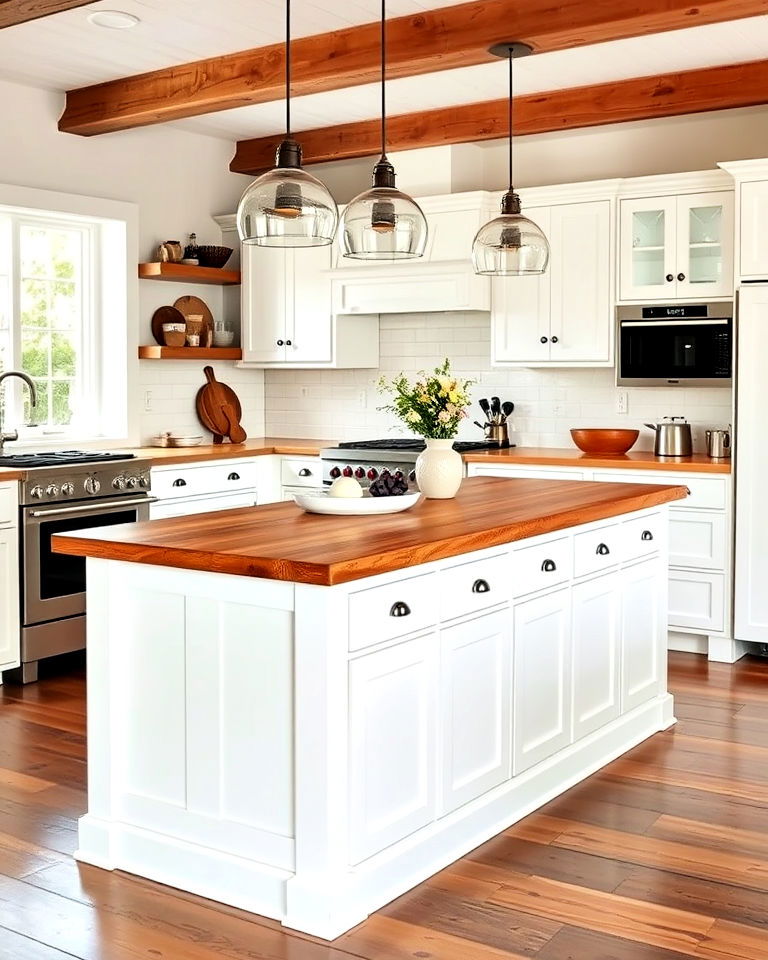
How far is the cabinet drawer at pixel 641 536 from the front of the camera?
443 centimetres

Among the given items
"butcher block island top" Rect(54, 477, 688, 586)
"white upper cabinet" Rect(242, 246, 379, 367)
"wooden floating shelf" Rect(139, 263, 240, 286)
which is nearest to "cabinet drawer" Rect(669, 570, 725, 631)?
"butcher block island top" Rect(54, 477, 688, 586)

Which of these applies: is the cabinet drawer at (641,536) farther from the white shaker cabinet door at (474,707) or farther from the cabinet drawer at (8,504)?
the cabinet drawer at (8,504)

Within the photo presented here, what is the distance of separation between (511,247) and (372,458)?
2556 mm

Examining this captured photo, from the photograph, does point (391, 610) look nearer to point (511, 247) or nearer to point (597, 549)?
point (597, 549)

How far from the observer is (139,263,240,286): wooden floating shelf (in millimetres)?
6809

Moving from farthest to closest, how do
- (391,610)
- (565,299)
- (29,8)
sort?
1. (565,299)
2. (29,8)
3. (391,610)

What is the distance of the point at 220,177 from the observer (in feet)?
24.3

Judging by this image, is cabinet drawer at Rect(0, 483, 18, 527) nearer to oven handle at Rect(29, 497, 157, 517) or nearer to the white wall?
oven handle at Rect(29, 497, 157, 517)

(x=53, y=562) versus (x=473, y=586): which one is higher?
(x=473, y=586)

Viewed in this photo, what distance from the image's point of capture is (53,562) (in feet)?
18.2

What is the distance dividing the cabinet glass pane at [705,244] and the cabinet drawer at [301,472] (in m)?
2.36

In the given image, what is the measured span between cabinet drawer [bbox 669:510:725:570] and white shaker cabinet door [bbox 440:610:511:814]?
2483 millimetres

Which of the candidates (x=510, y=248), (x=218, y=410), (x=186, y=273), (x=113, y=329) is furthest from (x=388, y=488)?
(x=218, y=410)

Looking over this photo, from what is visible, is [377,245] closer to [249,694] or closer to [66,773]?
[249,694]
